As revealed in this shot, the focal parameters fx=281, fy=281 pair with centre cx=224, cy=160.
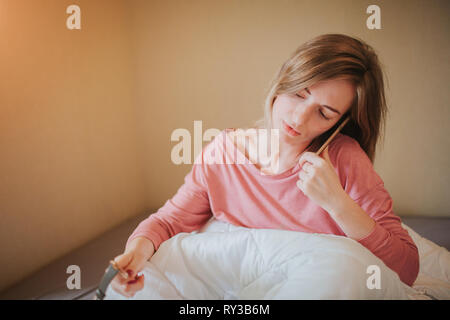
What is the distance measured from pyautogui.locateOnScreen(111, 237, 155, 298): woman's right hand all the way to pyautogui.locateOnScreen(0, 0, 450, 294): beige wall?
1.12 feet

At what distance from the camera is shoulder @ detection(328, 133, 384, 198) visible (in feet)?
2.29

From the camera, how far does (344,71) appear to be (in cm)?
66

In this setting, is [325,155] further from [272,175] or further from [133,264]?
[133,264]

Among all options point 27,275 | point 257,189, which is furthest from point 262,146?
point 27,275

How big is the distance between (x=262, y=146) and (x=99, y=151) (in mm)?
744

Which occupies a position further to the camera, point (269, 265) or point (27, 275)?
point (27, 275)

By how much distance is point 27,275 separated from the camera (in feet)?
2.44

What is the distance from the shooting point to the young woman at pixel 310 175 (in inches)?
24.5

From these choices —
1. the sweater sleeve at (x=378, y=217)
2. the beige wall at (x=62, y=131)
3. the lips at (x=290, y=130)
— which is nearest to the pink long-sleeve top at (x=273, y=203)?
the sweater sleeve at (x=378, y=217)

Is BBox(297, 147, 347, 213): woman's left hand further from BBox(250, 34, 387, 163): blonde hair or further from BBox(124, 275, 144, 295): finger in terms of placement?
BBox(124, 275, 144, 295): finger

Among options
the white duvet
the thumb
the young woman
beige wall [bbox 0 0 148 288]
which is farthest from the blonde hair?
beige wall [bbox 0 0 148 288]

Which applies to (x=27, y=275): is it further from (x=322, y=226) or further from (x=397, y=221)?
(x=397, y=221)

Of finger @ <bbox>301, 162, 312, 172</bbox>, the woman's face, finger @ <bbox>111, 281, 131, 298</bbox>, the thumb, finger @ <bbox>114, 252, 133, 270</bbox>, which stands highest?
the woman's face

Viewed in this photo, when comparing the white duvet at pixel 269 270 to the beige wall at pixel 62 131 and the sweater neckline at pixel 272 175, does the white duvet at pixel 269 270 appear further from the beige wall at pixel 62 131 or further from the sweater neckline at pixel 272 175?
the beige wall at pixel 62 131
